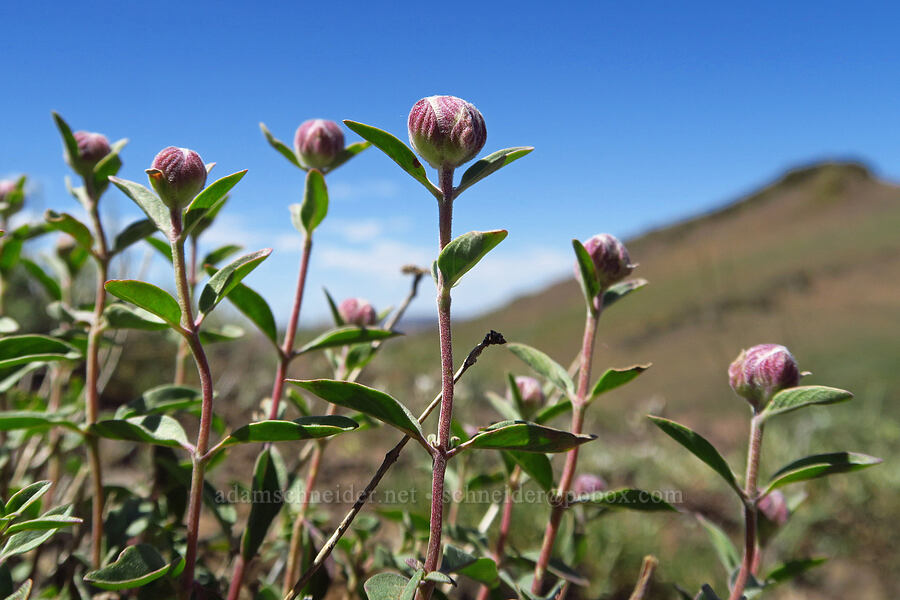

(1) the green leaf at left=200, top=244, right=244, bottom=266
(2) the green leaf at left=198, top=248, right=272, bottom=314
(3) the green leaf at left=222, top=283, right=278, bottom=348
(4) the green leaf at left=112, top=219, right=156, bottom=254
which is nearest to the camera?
(2) the green leaf at left=198, top=248, right=272, bottom=314

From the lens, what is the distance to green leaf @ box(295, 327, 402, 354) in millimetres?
963

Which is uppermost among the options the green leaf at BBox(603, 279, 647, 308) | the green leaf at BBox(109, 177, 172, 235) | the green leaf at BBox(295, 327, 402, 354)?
the green leaf at BBox(109, 177, 172, 235)

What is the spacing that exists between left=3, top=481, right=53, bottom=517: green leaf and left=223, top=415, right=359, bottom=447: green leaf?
206 millimetres

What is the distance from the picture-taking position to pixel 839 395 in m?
0.72

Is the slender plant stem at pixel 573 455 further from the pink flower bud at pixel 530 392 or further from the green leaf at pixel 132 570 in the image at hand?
the green leaf at pixel 132 570

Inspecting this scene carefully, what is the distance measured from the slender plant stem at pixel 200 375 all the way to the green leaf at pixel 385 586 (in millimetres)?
235

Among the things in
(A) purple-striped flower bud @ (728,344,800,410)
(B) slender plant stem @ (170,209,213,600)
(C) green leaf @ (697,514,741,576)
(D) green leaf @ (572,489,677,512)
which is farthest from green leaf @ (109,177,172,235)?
(C) green leaf @ (697,514,741,576)

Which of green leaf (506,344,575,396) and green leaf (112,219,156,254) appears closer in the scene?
green leaf (506,344,575,396)

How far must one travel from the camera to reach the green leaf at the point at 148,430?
792 mm

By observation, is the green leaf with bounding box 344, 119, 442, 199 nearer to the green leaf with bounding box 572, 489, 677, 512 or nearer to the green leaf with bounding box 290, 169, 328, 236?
the green leaf with bounding box 290, 169, 328, 236

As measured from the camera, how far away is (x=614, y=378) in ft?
2.76

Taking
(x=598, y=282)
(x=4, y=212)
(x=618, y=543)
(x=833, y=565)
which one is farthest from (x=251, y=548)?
(x=833, y=565)

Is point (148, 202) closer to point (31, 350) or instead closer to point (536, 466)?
point (31, 350)

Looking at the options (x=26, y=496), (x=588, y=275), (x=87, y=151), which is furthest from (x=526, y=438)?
(x=87, y=151)
